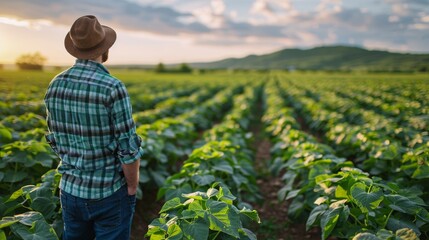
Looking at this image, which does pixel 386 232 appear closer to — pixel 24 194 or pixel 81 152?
pixel 81 152

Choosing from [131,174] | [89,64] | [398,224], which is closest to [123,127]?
[131,174]

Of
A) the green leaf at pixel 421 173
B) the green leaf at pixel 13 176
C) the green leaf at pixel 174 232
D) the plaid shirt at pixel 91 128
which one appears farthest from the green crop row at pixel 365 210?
the green leaf at pixel 13 176

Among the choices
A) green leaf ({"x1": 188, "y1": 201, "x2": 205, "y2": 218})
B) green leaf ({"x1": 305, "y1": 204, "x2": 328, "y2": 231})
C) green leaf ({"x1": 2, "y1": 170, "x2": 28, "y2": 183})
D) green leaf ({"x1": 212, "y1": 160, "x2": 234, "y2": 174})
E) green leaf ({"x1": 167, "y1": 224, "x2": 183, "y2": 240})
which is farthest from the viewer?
green leaf ({"x1": 212, "y1": 160, "x2": 234, "y2": 174})

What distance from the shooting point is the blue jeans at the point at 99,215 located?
2242 millimetres

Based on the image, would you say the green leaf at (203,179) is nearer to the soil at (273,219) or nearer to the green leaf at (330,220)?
the green leaf at (330,220)

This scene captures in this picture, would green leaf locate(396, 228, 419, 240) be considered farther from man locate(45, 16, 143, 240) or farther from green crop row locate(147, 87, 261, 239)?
man locate(45, 16, 143, 240)

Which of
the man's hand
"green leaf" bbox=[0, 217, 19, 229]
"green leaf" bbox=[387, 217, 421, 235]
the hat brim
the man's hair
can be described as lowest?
"green leaf" bbox=[387, 217, 421, 235]

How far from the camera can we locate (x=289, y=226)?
491 centimetres

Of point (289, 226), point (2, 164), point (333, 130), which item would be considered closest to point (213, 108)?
point (333, 130)

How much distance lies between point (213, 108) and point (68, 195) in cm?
1020

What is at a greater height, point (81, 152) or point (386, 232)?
point (81, 152)

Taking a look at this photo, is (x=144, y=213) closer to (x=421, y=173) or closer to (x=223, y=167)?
(x=223, y=167)

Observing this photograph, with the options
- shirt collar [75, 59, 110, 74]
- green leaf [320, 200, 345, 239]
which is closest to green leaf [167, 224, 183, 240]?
shirt collar [75, 59, 110, 74]

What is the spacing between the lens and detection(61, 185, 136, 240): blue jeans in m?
2.24
